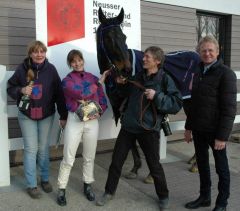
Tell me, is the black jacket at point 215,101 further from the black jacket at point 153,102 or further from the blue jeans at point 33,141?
the blue jeans at point 33,141

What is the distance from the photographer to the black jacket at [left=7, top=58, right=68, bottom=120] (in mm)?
3609

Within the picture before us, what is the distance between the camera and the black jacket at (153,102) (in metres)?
3.27

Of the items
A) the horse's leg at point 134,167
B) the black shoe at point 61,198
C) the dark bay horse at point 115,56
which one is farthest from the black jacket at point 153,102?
the horse's leg at point 134,167

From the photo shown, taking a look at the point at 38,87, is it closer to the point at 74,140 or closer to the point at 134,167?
the point at 74,140

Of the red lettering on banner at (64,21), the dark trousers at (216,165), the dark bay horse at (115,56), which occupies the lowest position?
the dark trousers at (216,165)

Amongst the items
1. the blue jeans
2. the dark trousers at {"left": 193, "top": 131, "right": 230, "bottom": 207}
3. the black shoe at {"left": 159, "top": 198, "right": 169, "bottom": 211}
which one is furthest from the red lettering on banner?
the black shoe at {"left": 159, "top": 198, "right": 169, "bottom": 211}

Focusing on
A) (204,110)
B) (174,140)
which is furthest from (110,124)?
(174,140)

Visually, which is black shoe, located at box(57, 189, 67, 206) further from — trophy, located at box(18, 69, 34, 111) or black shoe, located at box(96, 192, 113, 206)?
trophy, located at box(18, 69, 34, 111)

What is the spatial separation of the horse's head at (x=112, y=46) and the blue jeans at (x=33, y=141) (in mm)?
976

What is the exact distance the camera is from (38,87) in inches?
143

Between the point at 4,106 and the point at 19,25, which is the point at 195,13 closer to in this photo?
the point at 19,25

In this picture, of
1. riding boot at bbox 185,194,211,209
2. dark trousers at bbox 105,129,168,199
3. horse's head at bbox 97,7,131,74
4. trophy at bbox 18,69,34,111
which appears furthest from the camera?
horse's head at bbox 97,7,131,74

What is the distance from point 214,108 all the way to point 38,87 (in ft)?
6.15

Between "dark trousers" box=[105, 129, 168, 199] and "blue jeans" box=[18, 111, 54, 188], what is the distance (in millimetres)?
866
